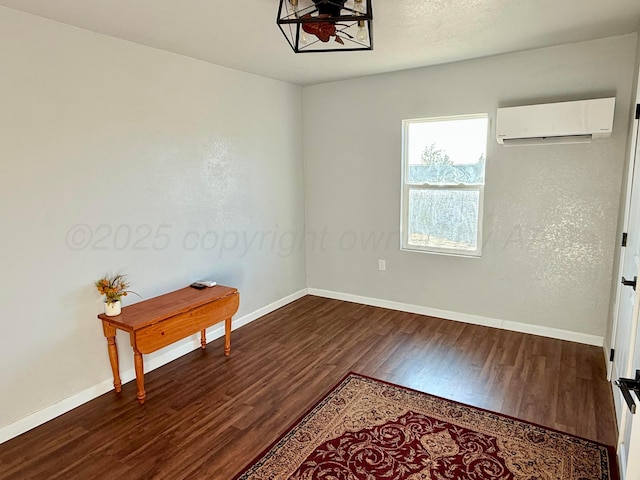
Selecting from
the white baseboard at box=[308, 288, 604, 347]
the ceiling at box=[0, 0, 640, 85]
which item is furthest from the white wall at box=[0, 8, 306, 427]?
the white baseboard at box=[308, 288, 604, 347]

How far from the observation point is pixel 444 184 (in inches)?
156

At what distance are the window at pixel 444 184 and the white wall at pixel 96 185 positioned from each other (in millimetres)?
1629

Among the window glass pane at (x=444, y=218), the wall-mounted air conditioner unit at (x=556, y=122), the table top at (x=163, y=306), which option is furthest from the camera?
the window glass pane at (x=444, y=218)

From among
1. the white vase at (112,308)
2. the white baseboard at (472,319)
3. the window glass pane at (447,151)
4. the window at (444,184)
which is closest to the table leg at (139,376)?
the white vase at (112,308)

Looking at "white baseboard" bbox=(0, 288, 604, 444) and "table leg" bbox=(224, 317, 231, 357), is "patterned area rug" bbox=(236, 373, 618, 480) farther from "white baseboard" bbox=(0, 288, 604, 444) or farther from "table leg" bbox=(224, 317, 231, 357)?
"white baseboard" bbox=(0, 288, 604, 444)

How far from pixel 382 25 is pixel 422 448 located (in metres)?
2.60

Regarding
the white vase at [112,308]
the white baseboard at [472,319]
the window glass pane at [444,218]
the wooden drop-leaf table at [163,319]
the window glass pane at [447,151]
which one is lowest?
the white baseboard at [472,319]

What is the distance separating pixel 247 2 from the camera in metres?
2.21

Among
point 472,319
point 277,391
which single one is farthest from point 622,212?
point 277,391

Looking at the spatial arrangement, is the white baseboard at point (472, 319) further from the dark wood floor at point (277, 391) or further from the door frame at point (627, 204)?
the door frame at point (627, 204)

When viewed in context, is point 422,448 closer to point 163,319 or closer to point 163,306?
point 163,319

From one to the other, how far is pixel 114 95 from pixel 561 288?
3.87 m

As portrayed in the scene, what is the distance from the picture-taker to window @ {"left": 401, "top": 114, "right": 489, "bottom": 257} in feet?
12.4

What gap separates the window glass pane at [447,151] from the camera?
373 cm
